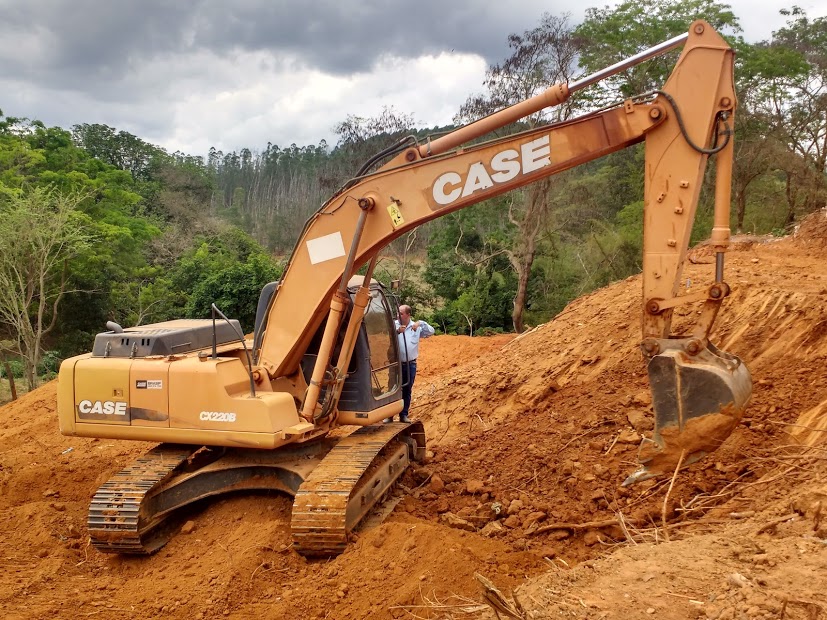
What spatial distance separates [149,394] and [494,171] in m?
3.33

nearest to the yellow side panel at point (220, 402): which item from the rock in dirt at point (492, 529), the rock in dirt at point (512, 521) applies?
the rock in dirt at point (492, 529)

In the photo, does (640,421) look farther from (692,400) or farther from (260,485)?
(260,485)

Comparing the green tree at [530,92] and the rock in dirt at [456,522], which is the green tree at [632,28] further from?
the rock in dirt at [456,522]

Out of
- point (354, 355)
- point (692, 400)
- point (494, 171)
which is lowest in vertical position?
point (692, 400)

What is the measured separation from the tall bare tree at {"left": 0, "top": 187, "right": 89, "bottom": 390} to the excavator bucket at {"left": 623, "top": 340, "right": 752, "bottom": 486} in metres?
16.9

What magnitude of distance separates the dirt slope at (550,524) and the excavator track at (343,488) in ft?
0.66

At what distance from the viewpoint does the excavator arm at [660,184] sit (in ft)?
14.6

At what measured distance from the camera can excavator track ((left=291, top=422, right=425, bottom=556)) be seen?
5.12 meters

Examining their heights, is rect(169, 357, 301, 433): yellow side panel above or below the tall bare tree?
below

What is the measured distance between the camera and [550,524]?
569 centimetres

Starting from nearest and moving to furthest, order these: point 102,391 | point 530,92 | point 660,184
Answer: point 660,184
point 102,391
point 530,92

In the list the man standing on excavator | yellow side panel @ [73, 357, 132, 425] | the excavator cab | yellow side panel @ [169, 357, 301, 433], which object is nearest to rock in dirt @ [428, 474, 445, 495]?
the excavator cab

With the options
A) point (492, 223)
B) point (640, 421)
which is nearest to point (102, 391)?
point (640, 421)

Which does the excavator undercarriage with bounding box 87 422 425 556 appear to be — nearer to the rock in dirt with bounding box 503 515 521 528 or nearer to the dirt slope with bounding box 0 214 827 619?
the dirt slope with bounding box 0 214 827 619
